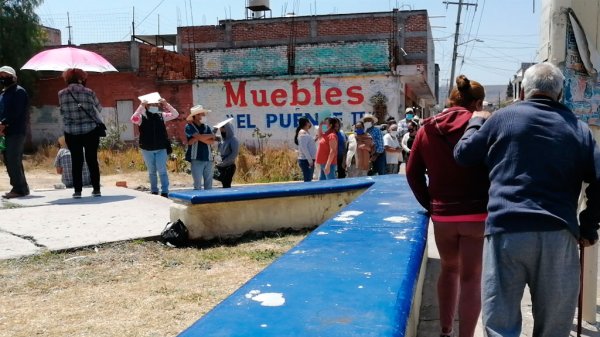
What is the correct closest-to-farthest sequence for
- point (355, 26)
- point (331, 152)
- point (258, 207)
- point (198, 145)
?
point (258, 207)
point (198, 145)
point (331, 152)
point (355, 26)

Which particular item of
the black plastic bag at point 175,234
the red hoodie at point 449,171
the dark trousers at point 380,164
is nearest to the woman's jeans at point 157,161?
the black plastic bag at point 175,234

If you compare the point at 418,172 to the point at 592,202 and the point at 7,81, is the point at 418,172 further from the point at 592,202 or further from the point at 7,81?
the point at 7,81

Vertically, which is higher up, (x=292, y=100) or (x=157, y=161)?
(x=292, y=100)

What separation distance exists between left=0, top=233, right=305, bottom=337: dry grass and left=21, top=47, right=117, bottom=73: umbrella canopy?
361 centimetres

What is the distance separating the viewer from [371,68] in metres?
22.0

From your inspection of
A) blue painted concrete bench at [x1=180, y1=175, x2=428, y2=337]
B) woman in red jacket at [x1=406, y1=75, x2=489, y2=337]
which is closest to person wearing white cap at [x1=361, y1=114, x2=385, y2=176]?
blue painted concrete bench at [x1=180, y1=175, x2=428, y2=337]

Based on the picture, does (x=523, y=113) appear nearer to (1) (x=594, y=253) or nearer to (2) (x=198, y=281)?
(1) (x=594, y=253)

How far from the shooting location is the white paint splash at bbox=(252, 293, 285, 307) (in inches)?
89.0

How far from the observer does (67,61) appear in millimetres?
8305

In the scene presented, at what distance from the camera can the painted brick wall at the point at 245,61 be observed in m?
23.2

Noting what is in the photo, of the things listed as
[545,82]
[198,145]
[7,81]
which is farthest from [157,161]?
[545,82]

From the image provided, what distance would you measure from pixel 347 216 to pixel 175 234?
248 cm

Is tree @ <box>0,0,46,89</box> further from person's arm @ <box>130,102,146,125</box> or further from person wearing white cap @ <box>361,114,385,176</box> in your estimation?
person wearing white cap @ <box>361,114,385,176</box>

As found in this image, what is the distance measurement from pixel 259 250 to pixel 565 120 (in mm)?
3701
